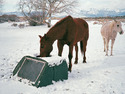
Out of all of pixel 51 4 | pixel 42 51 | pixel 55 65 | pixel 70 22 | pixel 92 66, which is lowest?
pixel 92 66

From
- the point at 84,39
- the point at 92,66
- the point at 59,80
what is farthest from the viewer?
the point at 84,39

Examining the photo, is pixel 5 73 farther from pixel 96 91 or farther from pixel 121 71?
pixel 121 71

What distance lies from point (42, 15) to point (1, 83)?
71.0 feet

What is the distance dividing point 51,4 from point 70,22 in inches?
690

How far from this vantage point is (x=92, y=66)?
16.0ft

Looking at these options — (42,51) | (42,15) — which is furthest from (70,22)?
(42,15)

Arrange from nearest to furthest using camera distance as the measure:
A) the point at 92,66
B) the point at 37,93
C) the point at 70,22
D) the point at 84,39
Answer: the point at 37,93, the point at 70,22, the point at 92,66, the point at 84,39

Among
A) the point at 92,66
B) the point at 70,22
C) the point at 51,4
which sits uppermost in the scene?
the point at 51,4

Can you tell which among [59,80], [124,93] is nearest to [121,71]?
[124,93]

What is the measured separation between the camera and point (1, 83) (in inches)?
128

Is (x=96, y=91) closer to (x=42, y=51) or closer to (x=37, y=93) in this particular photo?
(x=37, y=93)

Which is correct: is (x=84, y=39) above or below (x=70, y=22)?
below

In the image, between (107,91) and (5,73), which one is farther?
(5,73)

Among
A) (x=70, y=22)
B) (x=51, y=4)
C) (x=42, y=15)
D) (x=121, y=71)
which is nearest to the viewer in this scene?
(x=70, y=22)
